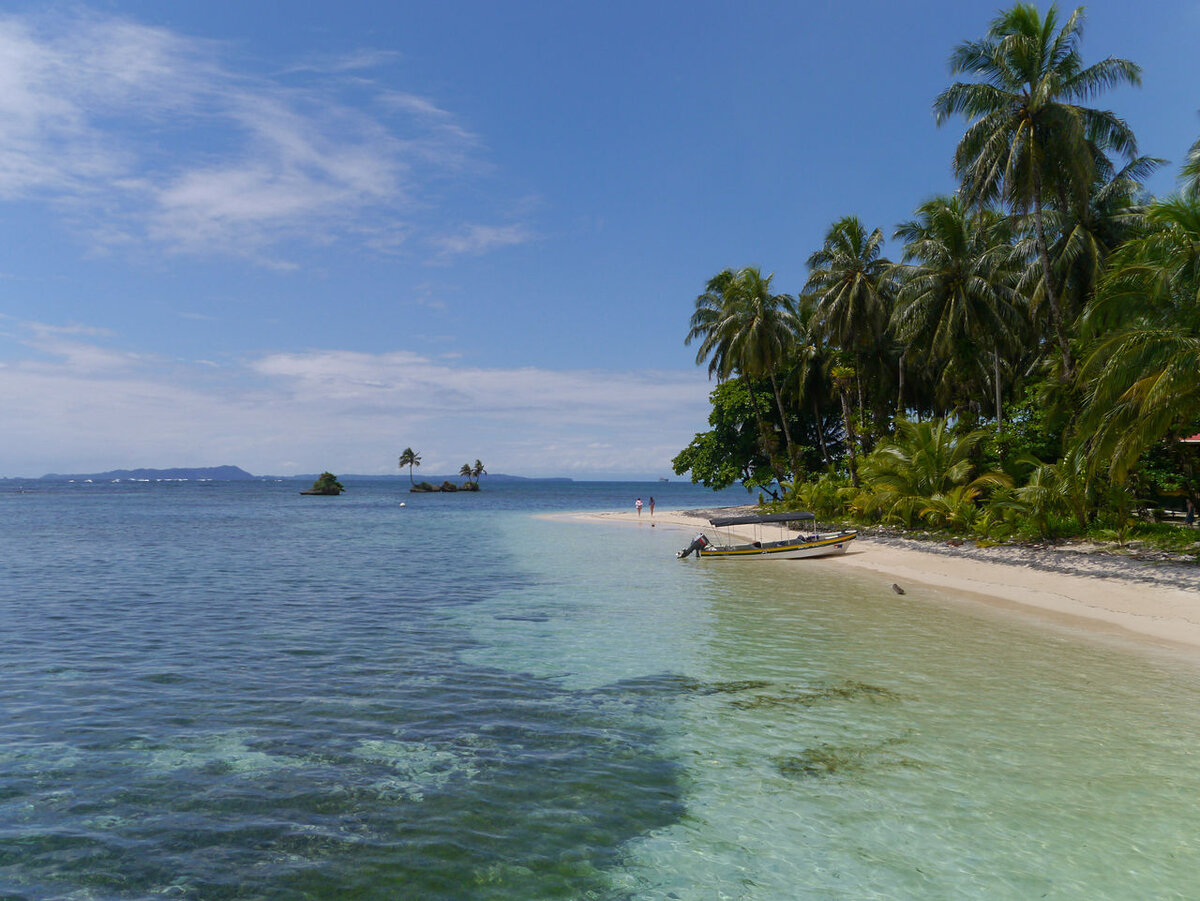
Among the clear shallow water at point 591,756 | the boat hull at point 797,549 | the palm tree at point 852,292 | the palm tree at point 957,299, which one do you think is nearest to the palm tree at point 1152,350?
the clear shallow water at point 591,756

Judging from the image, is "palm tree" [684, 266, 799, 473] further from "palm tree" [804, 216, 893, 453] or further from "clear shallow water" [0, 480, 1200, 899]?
"clear shallow water" [0, 480, 1200, 899]

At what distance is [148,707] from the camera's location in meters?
9.60

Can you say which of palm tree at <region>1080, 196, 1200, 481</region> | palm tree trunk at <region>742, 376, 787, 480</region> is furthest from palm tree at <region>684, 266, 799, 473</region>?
palm tree at <region>1080, 196, 1200, 481</region>

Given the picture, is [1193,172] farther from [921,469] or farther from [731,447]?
[731,447]

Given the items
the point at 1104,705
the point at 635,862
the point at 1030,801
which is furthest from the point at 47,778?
the point at 1104,705

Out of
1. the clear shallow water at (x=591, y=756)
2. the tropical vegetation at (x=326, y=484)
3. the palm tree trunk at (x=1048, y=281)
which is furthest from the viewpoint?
the tropical vegetation at (x=326, y=484)

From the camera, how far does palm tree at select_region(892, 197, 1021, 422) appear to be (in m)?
32.5

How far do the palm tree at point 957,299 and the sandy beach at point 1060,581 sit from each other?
1121 centimetres

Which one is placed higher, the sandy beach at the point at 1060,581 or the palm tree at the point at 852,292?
the palm tree at the point at 852,292

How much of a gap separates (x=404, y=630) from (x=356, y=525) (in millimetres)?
40375

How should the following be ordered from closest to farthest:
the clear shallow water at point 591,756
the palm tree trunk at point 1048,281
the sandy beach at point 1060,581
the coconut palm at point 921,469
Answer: the clear shallow water at point 591,756, the sandy beach at point 1060,581, the palm tree trunk at point 1048,281, the coconut palm at point 921,469

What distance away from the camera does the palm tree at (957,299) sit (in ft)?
107

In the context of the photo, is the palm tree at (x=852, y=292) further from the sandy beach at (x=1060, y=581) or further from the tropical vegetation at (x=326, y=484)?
the tropical vegetation at (x=326, y=484)

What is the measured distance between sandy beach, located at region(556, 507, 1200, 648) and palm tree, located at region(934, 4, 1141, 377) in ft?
27.8
